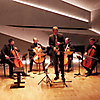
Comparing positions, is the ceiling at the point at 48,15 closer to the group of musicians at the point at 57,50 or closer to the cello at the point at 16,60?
the group of musicians at the point at 57,50

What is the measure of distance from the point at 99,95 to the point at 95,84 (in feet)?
2.43

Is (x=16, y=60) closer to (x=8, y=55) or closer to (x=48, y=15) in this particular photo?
(x=8, y=55)

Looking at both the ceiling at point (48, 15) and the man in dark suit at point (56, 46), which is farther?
the ceiling at point (48, 15)

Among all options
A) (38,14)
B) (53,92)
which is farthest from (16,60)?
(38,14)

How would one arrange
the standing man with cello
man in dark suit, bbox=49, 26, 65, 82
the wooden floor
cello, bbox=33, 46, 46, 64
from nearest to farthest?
the wooden floor, man in dark suit, bbox=49, 26, 65, 82, the standing man with cello, cello, bbox=33, 46, 46, 64

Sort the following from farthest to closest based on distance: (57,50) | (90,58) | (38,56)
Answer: (38,56), (90,58), (57,50)

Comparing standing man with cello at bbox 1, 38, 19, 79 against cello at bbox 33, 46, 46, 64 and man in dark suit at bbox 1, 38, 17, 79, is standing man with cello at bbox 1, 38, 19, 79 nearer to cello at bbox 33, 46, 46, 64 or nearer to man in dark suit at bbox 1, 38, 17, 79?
man in dark suit at bbox 1, 38, 17, 79

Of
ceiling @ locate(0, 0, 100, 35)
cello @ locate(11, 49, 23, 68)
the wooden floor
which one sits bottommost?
the wooden floor

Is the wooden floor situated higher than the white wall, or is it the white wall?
the white wall

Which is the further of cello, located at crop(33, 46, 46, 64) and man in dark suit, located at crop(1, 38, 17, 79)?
cello, located at crop(33, 46, 46, 64)

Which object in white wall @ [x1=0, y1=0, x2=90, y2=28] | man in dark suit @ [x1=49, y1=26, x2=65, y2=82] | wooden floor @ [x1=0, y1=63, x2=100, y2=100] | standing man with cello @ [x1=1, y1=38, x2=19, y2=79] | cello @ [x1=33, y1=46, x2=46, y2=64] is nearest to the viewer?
wooden floor @ [x1=0, y1=63, x2=100, y2=100]

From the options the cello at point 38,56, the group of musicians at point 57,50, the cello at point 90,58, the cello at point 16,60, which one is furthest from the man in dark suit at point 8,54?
the cello at point 90,58

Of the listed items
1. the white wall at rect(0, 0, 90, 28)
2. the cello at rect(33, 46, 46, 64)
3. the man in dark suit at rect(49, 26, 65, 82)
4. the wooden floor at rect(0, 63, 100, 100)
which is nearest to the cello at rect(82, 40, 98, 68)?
the wooden floor at rect(0, 63, 100, 100)

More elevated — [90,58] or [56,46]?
[56,46]
